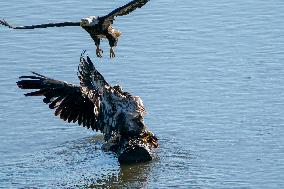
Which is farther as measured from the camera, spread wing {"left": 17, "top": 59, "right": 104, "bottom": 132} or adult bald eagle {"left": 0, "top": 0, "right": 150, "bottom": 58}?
adult bald eagle {"left": 0, "top": 0, "right": 150, "bottom": 58}

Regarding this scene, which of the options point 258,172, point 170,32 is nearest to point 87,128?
point 258,172

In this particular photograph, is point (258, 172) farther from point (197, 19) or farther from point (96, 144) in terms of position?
point (197, 19)

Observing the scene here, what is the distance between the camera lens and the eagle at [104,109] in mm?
15031

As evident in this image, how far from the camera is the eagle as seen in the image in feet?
49.3

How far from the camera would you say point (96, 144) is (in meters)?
15.6

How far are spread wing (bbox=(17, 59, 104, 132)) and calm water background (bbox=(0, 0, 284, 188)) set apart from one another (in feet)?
1.18

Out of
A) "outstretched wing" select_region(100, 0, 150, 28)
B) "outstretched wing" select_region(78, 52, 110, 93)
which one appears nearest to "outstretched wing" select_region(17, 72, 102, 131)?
"outstretched wing" select_region(78, 52, 110, 93)

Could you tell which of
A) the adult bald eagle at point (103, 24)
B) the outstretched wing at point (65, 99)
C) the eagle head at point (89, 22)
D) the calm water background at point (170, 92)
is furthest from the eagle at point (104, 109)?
the eagle head at point (89, 22)

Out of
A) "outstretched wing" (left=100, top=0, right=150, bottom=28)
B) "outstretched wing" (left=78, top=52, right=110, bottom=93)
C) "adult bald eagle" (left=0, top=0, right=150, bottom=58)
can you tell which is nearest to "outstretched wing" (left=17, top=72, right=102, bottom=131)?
"outstretched wing" (left=78, top=52, right=110, bottom=93)

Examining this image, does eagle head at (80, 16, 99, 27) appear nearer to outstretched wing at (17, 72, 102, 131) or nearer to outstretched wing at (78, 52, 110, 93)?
outstretched wing at (78, 52, 110, 93)

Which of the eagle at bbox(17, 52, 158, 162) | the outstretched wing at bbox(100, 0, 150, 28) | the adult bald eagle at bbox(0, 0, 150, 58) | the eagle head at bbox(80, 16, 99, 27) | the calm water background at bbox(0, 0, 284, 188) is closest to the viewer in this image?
the calm water background at bbox(0, 0, 284, 188)

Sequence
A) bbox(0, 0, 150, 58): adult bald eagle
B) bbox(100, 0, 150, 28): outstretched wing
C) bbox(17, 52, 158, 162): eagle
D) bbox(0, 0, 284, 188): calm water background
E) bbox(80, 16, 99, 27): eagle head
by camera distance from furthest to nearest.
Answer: bbox(80, 16, 99, 27): eagle head → bbox(0, 0, 150, 58): adult bald eagle → bbox(100, 0, 150, 28): outstretched wing → bbox(17, 52, 158, 162): eagle → bbox(0, 0, 284, 188): calm water background

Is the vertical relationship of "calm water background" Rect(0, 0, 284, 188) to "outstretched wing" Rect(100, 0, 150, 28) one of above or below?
below

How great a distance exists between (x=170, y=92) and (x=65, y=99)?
2110 mm
